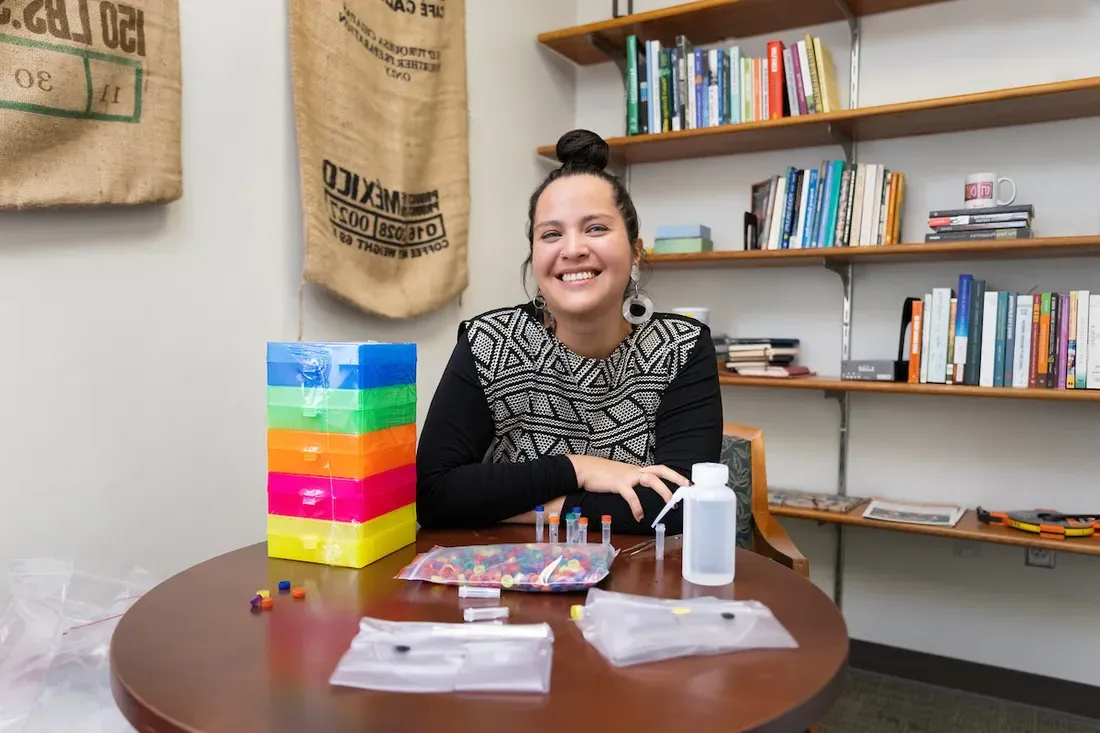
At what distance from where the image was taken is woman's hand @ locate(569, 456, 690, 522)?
1.15 meters

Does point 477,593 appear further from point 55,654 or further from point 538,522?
point 55,654

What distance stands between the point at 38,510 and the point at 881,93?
258 centimetres

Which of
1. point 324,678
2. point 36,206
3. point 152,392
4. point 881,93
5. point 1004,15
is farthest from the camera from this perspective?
point 881,93

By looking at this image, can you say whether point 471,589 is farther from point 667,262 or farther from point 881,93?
point 881,93

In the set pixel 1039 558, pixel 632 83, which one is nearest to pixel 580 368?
pixel 632 83

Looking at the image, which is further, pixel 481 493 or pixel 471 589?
pixel 481 493

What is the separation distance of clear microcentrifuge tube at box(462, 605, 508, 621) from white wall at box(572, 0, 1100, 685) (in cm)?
209

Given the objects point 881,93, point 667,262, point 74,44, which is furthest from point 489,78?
point 74,44

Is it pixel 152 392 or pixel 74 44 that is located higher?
pixel 74 44

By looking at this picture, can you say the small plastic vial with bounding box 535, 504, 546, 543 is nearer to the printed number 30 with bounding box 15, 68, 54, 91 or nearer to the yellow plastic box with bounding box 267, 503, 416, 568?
the yellow plastic box with bounding box 267, 503, 416, 568

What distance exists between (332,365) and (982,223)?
1962 mm

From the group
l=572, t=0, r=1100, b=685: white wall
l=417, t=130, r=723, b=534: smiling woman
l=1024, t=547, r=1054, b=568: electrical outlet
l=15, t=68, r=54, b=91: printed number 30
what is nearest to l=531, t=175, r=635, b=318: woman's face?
l=417, t=130, r=723, b=534: smiling woman

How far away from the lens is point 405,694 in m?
0.64

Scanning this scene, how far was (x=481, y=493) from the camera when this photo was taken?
1.21 meters
